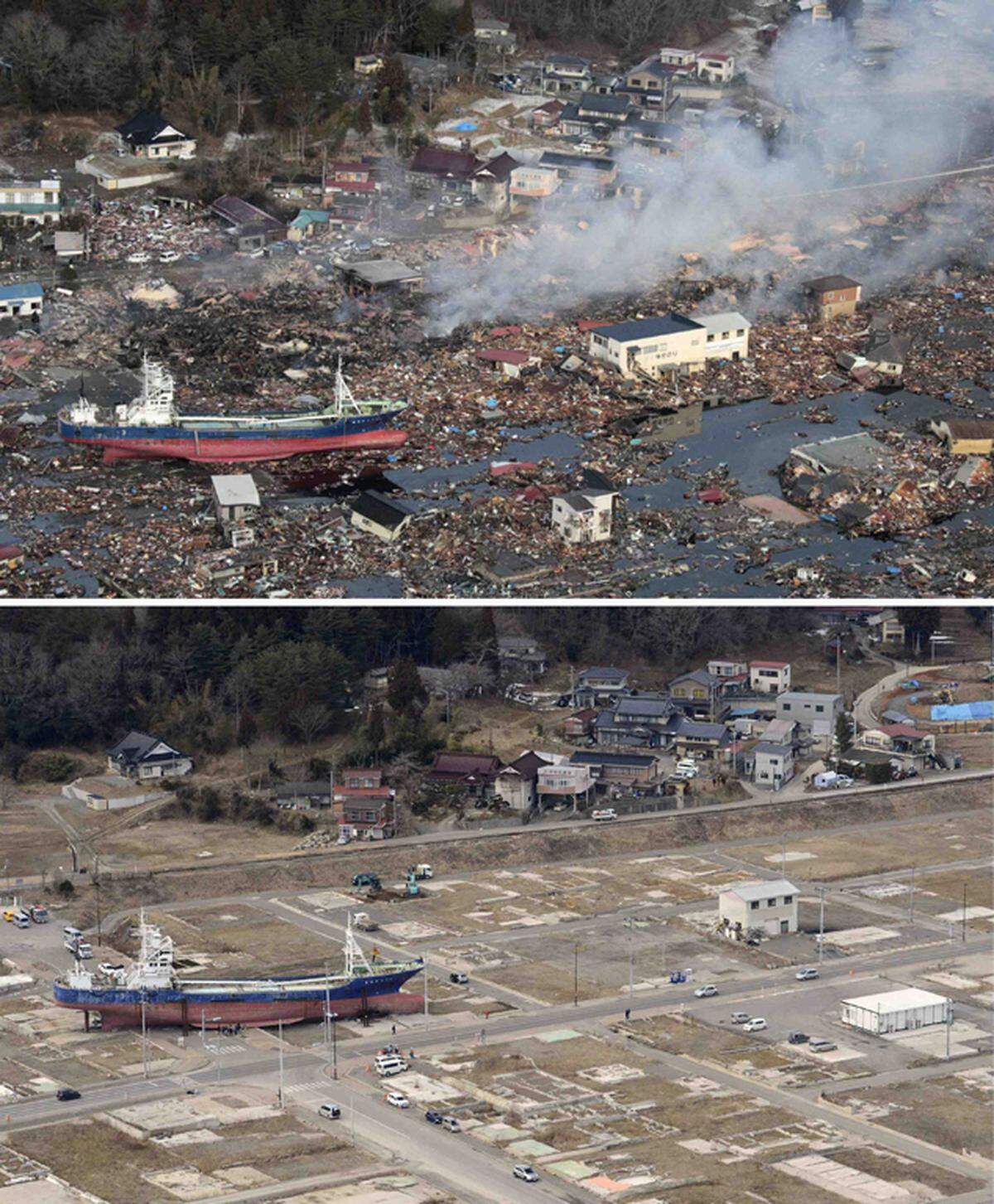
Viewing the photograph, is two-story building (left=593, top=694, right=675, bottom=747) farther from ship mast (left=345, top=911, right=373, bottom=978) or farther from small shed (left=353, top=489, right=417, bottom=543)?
ship mast (left=345, top=911, right=373, bottom=978)

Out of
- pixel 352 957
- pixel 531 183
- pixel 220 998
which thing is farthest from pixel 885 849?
pixel 531 183

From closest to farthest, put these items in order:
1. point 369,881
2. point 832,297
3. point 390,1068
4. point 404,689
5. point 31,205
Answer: point 390,1068 → point 369,881 → point 404,689 → point 832,297 → point 31,205

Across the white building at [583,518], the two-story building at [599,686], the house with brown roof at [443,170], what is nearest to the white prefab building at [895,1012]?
the white building at [583,518]

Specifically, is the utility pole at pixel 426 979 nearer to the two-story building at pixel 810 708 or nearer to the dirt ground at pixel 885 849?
the dirt ground at pixel 885 849

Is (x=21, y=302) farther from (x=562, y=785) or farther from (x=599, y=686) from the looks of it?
(x=562, y=785)

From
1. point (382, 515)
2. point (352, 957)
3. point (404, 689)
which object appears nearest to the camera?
point (352, 957)

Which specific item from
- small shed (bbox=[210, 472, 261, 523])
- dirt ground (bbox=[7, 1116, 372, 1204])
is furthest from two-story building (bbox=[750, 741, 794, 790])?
Answer: dirt ground (bbox=[7, 1116, 372, 1204])
